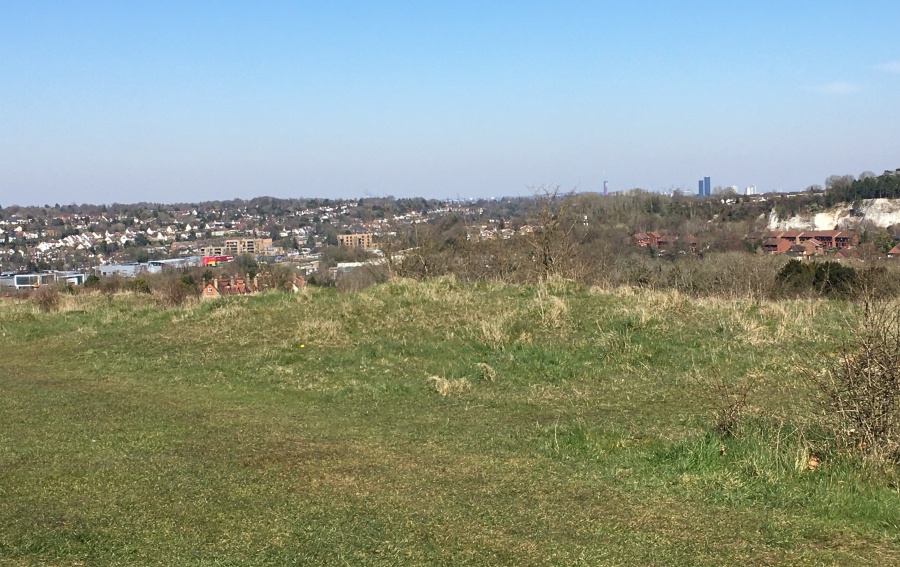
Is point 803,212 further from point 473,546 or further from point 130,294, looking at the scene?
point 473,546

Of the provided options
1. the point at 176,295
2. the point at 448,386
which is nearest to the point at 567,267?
the point at 176,295

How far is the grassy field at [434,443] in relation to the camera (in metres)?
4.97

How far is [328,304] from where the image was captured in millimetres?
15133

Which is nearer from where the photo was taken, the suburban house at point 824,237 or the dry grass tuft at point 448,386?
the dry grass tuft at point 448,386

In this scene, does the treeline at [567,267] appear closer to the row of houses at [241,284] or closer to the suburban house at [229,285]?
the row of houses at [241,284]

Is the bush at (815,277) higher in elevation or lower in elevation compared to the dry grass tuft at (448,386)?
lower

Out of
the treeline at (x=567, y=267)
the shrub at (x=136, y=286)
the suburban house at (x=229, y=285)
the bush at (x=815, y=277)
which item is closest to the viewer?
the treeline at (x=567, y=267)

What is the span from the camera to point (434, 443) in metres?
7.51

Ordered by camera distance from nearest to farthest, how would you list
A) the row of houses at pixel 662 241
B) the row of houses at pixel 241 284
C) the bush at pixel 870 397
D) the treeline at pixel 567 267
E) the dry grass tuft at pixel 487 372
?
the bush at pixel 870 397 → the dry grass tuft at pixel 487 372 → the treeline at pixel 567 267 → the row of houses at pixel 241 284 → the row of houses at pixel 662 241

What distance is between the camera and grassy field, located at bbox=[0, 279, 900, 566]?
4.97m

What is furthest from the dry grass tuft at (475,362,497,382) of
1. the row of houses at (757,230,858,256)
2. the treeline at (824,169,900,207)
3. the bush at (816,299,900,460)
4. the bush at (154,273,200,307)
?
the treeline at (824,169,900,207)

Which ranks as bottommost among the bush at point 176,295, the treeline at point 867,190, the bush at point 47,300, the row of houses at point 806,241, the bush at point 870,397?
the row of houses at point 806,241

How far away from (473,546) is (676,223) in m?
48.5

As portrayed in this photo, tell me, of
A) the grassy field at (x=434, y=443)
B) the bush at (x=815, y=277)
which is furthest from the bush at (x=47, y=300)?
the bush at (x=815, y=277)
